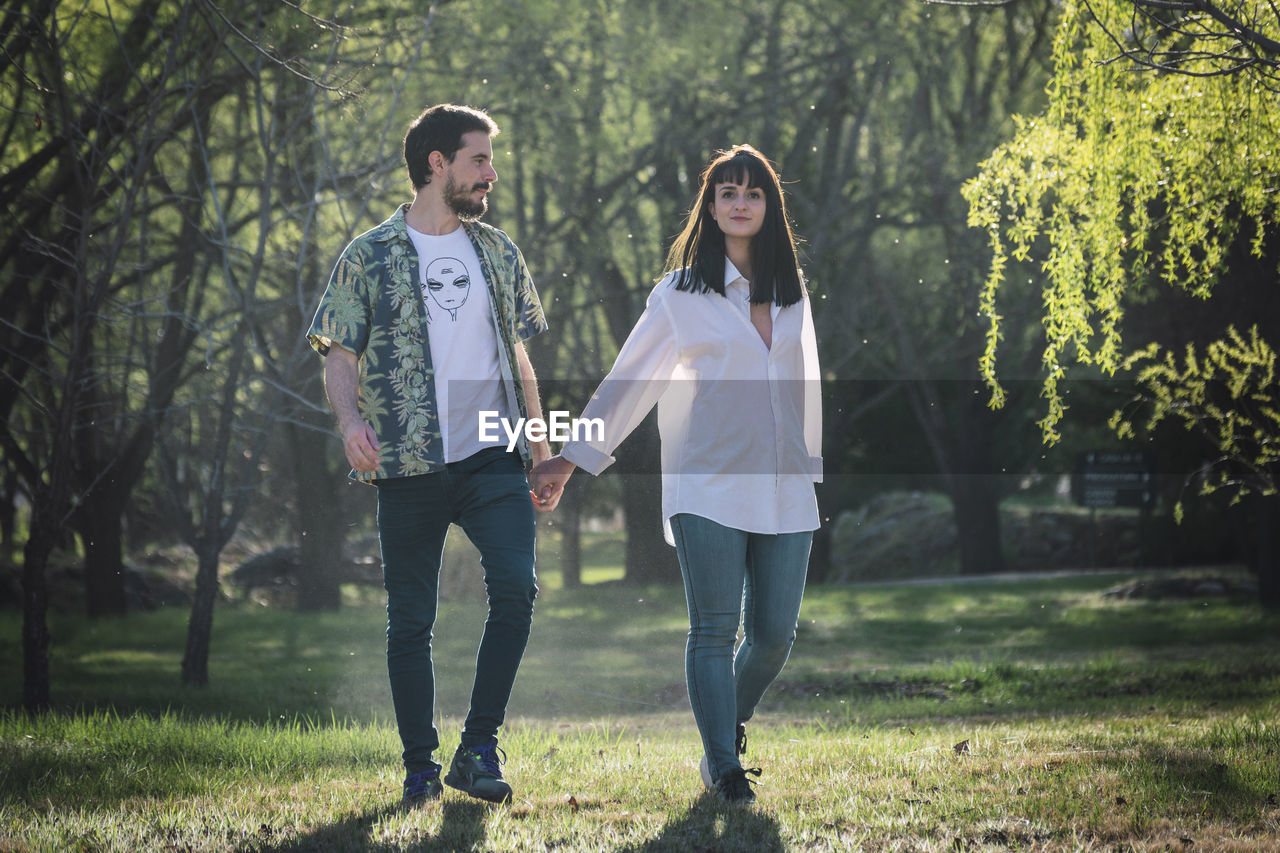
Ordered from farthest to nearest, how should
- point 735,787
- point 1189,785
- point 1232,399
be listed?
1. point 1232,399
2. point 1189,785
3. point 735,787

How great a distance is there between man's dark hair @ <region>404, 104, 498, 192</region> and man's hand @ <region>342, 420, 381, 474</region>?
1001 mm

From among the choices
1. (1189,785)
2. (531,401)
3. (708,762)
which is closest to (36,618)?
(531,401)

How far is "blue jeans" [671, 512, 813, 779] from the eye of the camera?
4.35 metres

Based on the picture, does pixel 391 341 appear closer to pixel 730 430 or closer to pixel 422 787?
pixel 730 430

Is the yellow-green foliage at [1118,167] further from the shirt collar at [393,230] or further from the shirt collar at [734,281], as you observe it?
the shirt collar at [393,230]

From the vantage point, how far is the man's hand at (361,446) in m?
4.19

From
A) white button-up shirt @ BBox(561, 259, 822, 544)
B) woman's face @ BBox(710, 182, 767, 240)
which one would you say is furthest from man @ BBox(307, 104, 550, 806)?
woman's face @ BBox(710, 182, 767, 240)

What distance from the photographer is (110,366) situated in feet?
38.0

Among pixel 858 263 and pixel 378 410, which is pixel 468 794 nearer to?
pixel 378 410

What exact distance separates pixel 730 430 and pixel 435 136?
152cm

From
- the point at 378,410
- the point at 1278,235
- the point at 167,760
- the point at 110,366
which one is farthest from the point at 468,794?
the point at 110,366

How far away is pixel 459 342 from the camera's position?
15.0 feet

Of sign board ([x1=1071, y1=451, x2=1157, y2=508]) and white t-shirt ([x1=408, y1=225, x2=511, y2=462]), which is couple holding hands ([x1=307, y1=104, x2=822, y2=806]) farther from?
sign board ([x1=1071, y1=451, x2=1157, y2=508])

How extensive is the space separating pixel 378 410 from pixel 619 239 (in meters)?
12.3
